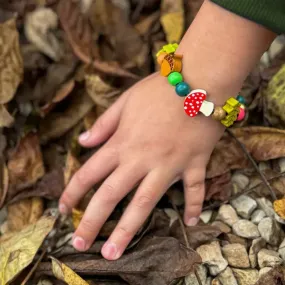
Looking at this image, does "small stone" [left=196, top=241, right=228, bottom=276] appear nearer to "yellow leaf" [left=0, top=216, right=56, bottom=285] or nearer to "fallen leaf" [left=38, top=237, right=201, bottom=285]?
"fallen leaf" [left=38, top=237, right=201, bottom=285]

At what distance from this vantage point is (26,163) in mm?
1170

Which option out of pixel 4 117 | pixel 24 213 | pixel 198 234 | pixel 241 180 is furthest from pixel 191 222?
pixel 4 117

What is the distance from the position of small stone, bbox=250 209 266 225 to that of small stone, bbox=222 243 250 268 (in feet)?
0.23

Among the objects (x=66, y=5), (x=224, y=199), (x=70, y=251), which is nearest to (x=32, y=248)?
(x=70, y=251)

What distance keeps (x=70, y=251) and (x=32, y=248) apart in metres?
0.08

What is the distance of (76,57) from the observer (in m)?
1.31

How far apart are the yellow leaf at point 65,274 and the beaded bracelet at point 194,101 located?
35cm

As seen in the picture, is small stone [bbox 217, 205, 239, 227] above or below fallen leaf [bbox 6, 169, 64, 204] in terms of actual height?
above

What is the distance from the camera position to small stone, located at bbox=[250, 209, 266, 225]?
1007 mm

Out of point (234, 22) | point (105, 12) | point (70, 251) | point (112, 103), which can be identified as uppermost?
point (234, 22)

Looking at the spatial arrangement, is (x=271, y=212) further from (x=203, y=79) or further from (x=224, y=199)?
(x=203, y=79)

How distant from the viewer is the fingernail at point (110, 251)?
963mm

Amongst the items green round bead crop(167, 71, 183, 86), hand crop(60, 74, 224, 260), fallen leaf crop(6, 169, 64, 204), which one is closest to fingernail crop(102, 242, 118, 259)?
hand crop(60, 74, 224, 260)

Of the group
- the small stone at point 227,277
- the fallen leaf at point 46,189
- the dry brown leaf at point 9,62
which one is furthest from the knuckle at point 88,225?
the dry brown leaf at point 9,62
